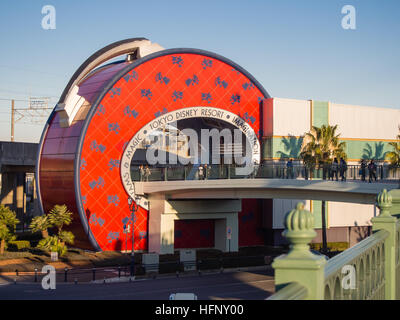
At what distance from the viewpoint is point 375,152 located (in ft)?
162

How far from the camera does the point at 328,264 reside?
6000mm

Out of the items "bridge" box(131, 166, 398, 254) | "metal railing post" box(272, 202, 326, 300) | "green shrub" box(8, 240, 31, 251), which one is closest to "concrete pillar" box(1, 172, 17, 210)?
"green shrub" box(8, 240, 31, 251)

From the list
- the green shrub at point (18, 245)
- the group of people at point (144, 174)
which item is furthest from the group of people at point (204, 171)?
the green shrub at point (18, 245)

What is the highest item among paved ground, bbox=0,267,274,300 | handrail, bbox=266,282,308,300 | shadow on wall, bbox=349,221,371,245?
handrail, bbox=266,282,308,300

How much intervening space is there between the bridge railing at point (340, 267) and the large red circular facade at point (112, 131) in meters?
30.5

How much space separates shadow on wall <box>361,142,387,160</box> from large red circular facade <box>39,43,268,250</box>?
520 inches

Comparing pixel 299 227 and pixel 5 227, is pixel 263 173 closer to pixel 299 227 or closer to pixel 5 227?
pixel 5 227

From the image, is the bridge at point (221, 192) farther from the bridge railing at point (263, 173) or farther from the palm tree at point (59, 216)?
the palm tree at point (59, 216)

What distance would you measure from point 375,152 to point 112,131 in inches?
896

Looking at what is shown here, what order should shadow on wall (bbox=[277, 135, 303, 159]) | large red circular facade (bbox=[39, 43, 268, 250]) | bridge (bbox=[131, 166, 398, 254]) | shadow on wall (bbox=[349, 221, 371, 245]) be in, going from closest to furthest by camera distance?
bridge (bbox=[131, 166, 398, 254]) → large red circular facade (bbox=[39, 43, 268, 250]) → shadow on wall (bbox=[277, 135, 303, 159]) → shadow on wall (bbox=[349, 221, 371, 245])

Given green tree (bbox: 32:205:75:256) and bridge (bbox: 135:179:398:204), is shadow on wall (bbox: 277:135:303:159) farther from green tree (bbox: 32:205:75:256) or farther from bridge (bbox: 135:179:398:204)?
green tree (bbox: 32:205:75:256)

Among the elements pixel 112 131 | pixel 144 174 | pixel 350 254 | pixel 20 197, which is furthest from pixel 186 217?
pixel 350 254

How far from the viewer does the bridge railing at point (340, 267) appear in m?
4.98

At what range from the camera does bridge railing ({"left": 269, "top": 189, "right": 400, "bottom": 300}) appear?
4977 mm
